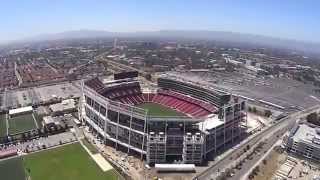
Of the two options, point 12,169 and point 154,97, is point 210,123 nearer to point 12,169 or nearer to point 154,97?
point 154,97

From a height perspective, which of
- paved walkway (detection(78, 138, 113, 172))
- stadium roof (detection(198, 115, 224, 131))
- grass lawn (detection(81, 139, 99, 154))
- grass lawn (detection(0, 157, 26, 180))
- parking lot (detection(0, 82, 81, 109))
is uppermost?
stadium roof (detection(198, 115, 224, 131))

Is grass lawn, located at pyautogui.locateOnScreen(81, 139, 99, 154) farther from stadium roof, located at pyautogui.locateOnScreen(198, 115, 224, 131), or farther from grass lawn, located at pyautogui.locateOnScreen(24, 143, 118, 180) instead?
stadium roof, located at pyautogui.locateOnScreen(198, 115, 224, 131)

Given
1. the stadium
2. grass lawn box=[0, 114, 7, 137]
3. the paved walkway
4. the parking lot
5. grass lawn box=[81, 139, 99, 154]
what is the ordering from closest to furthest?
the paved walkway
the stadium
grass lawn box=[81, 139, 99, 154]
grass lawn box=[0, 114, 7, 137]
the parking lot

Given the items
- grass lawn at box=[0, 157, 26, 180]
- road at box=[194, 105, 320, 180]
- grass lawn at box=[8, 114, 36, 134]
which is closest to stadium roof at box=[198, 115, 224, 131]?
road at box=[194, 105, 320, 180]

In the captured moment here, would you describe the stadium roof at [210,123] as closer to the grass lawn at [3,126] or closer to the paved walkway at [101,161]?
the paved walkway at [101,161]

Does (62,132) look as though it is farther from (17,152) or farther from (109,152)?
(109,152)

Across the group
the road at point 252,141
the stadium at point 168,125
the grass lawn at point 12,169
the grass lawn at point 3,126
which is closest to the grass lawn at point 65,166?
the grass lawn at point 12,169

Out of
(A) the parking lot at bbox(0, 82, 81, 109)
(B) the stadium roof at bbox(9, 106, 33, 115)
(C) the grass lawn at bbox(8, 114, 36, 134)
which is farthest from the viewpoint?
(A) the parking lot at bbox(0, 82, 81, 109)
